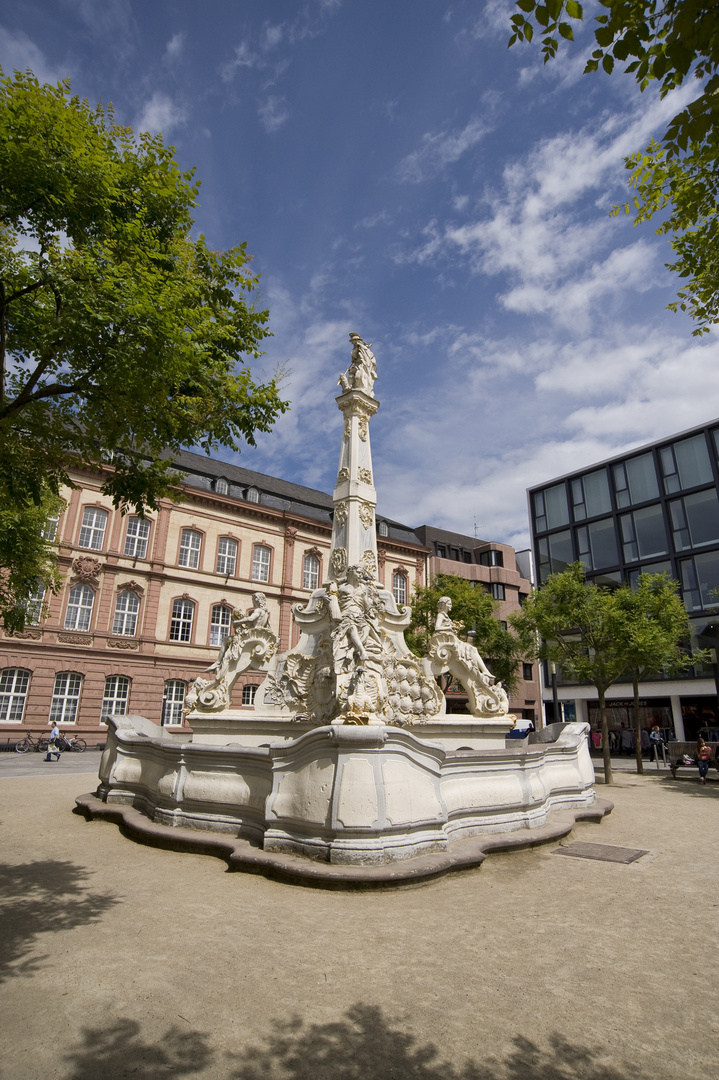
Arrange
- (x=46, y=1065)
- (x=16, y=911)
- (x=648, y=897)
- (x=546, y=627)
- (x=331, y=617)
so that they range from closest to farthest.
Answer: (x=46, y=1065), (x=16, y=911), (x=648, y=897), (x=331, y=617), (x=546, y=627)

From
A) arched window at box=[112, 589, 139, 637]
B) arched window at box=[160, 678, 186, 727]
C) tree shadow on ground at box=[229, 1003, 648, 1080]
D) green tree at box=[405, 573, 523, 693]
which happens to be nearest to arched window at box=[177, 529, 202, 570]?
arched window at box=[112, 589, 139, 637]

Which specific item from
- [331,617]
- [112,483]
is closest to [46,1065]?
[112,483]

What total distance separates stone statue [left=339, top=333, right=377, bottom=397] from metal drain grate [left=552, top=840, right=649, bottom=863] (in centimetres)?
1052

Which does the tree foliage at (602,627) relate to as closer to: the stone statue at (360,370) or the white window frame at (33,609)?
the stone statue at (360,370)

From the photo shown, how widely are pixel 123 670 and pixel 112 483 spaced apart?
26.9 meters

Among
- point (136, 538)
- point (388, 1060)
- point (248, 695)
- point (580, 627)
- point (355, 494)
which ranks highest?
point (136, 538)

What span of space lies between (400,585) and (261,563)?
1110 centimetres

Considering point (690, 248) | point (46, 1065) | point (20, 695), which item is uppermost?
point (690, 248)

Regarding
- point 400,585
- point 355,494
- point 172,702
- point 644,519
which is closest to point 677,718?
point 644,519

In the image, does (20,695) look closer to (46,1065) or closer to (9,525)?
(9,525)

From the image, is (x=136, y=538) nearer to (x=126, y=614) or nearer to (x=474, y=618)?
(x=126, y=614)

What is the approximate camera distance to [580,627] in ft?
68.3

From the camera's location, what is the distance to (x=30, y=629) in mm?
28250

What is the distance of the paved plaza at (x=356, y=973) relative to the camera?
302 centimetres
